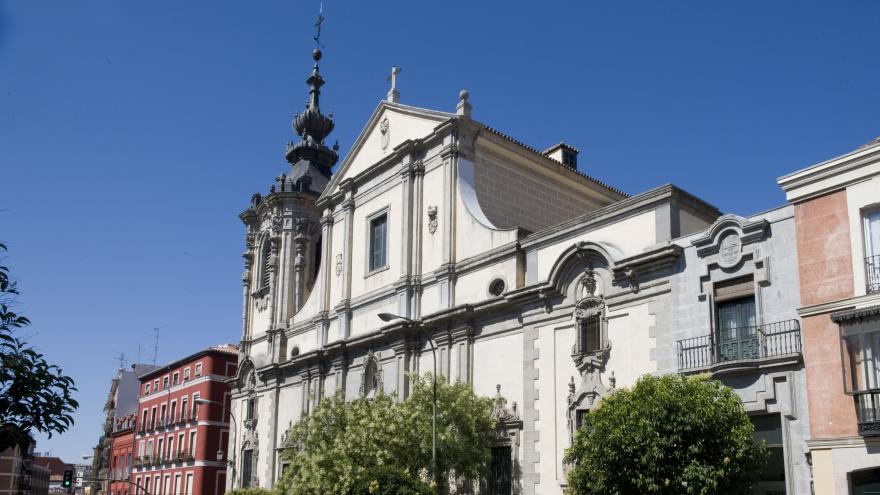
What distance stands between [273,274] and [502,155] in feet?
51.0

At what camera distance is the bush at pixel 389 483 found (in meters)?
23.1

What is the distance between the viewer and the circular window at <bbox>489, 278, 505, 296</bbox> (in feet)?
91.6

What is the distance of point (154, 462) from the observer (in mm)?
60406


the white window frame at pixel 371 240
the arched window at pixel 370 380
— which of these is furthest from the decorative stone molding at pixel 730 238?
the white window frame at pixel 371 240

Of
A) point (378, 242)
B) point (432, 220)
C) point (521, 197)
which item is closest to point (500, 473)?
point (432, 220)

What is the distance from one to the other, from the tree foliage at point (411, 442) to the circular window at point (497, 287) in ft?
10.4

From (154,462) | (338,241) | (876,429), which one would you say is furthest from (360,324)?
(154,462)

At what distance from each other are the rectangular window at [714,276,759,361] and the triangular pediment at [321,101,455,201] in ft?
44.7

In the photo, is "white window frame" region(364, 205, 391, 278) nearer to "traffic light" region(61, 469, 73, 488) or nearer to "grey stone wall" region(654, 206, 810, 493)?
"grey stone wall" region(654, 206, 810, 493)

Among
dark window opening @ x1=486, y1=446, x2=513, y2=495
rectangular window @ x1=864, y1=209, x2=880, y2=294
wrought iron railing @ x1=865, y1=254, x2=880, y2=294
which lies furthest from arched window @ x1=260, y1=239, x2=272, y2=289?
wrought iron railing @ x1=865, y1=254, x2=880, y2=294

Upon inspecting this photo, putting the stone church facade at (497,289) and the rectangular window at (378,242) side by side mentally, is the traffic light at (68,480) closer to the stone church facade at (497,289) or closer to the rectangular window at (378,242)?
the stone church facade at (497,289)

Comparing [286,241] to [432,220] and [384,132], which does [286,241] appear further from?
[432,220]

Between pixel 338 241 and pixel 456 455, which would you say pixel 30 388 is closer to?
pixel 456 455

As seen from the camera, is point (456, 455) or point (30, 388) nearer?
point (30, 388)
